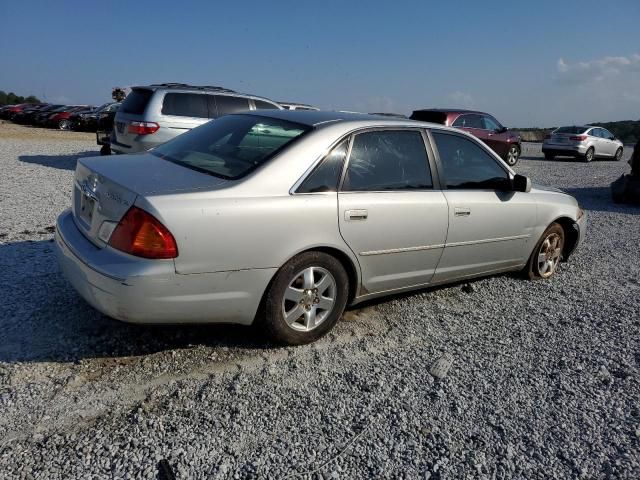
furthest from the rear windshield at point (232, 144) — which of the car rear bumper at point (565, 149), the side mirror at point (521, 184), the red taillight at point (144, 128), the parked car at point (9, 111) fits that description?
the parked car at point (9, 111)

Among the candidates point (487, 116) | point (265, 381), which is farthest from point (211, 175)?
point (487, 116)

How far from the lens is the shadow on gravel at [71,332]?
3244 mm

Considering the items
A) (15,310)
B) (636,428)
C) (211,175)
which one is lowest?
(636,428)

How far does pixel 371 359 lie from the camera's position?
346cm

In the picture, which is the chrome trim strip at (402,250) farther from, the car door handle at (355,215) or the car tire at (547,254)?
the car tire at (547,254)

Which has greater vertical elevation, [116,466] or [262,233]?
[262,233]

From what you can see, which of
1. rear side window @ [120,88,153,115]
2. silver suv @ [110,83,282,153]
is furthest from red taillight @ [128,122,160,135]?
rear side window @ [120,88,153,115]

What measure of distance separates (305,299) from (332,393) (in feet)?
2.16

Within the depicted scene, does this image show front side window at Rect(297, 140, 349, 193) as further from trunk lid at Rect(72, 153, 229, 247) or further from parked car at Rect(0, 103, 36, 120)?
parked car at Rect(0, 103, 36, 120)

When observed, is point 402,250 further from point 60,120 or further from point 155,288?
point 60,120

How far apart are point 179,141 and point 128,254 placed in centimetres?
148

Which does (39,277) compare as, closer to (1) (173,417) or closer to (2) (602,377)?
(1) (173,417)

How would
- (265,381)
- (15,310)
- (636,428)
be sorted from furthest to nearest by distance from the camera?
(15,310)
(265,381)
(636,428)

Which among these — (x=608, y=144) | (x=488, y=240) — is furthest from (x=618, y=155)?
(x=488, y=240)
